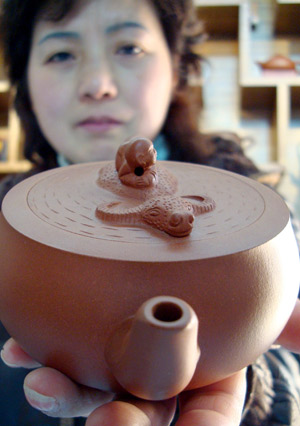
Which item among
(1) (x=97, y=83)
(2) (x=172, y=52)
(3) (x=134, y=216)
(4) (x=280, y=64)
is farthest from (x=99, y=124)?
(4) (x=280, y=64)

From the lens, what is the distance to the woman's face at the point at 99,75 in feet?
3.14

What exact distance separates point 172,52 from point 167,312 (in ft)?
3.11

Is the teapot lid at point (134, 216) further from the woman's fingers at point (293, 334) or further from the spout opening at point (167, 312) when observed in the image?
the woman's fingers at point (293, 334)

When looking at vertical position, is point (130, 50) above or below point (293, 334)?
above

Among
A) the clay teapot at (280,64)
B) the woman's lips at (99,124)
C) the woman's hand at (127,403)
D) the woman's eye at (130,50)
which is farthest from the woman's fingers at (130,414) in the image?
the clay teapot at (280,64)

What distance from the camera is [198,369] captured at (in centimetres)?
41

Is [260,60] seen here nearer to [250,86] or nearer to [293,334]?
[250,86]

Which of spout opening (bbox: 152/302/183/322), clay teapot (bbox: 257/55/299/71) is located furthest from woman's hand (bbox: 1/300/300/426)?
clay teapot (bbox: 257/55/299/71)

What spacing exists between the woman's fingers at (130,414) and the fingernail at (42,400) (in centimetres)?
6

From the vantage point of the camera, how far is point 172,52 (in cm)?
113

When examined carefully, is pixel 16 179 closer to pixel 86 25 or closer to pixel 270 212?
pixel 86 25

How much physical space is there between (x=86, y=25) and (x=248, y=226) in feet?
2.31

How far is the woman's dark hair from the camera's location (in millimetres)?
1029

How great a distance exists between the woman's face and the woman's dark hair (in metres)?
0.04
